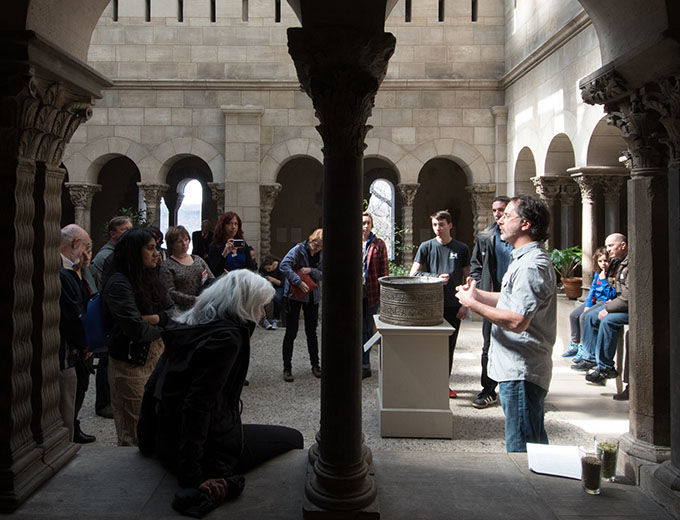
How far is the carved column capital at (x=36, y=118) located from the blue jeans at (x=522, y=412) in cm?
234

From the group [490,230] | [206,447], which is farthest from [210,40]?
[206,447]

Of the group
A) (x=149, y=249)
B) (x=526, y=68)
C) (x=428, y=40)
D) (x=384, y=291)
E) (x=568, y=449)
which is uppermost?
(x=428, y=40)

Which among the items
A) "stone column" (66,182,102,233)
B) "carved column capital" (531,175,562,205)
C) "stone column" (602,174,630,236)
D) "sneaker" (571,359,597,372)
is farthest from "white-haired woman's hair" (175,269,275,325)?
"stone column" (66,182,102,233)

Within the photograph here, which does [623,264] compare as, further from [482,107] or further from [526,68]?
[482,107]

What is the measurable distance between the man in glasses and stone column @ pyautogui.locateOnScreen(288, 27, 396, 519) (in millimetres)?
648

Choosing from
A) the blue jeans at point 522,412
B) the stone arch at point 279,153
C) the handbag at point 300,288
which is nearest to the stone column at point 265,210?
the stone arch at point 279,153

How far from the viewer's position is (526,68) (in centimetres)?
823

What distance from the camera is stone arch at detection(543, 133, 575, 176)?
297 inches

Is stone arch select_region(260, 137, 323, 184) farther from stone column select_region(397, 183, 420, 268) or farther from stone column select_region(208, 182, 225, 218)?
stone column select_region(397, 183, 420, 268)

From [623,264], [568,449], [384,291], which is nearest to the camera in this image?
[568,449]

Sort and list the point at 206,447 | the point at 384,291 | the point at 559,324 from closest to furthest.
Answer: the point at 206,447 → the point at 384,291 → the point at 559,324

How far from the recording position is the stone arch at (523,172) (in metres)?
8.81

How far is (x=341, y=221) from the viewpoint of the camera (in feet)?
7.72

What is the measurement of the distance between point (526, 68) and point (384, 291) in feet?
18.2
